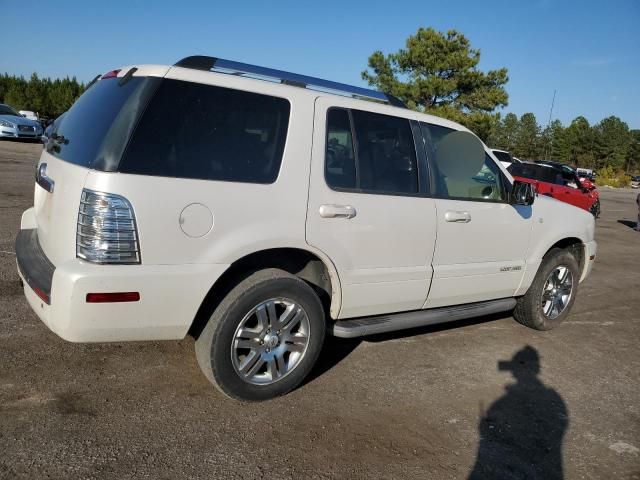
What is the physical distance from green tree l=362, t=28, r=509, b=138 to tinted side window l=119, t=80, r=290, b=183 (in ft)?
111

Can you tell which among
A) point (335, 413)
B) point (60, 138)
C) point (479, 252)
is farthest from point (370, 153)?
point (60, 138)

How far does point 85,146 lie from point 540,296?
4194 millimetres

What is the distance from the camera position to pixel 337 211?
343cm

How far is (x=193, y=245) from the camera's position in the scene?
292 centimetres

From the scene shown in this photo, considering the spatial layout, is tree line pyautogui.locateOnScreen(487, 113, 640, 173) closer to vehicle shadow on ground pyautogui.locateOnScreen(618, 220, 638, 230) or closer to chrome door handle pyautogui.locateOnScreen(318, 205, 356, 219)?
vehicle shadow on ground pyautogui.locateOnScreen(618, 220, 638, 230)

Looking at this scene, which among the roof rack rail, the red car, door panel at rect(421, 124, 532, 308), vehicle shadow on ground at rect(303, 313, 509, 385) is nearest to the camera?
the roof rack rail

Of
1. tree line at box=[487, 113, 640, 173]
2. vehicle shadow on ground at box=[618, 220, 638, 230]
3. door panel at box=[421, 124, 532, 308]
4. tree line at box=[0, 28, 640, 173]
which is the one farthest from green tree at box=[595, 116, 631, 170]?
door panel at box=[421, 124, 532, 308]

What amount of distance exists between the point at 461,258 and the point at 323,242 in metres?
1.39

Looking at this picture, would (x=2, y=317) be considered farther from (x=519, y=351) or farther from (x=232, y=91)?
(x=519, y=351)

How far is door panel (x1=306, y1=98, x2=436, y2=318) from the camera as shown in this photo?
3410 millimetres

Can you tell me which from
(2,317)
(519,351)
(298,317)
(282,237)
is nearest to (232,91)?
(282,237)

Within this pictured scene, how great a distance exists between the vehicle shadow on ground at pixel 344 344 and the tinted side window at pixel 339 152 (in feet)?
4.52

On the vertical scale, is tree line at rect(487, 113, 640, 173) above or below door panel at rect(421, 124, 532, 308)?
above

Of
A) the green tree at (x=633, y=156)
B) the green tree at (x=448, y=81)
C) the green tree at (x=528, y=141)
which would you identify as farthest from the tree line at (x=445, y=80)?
the green tree at (x=633, y=156)
